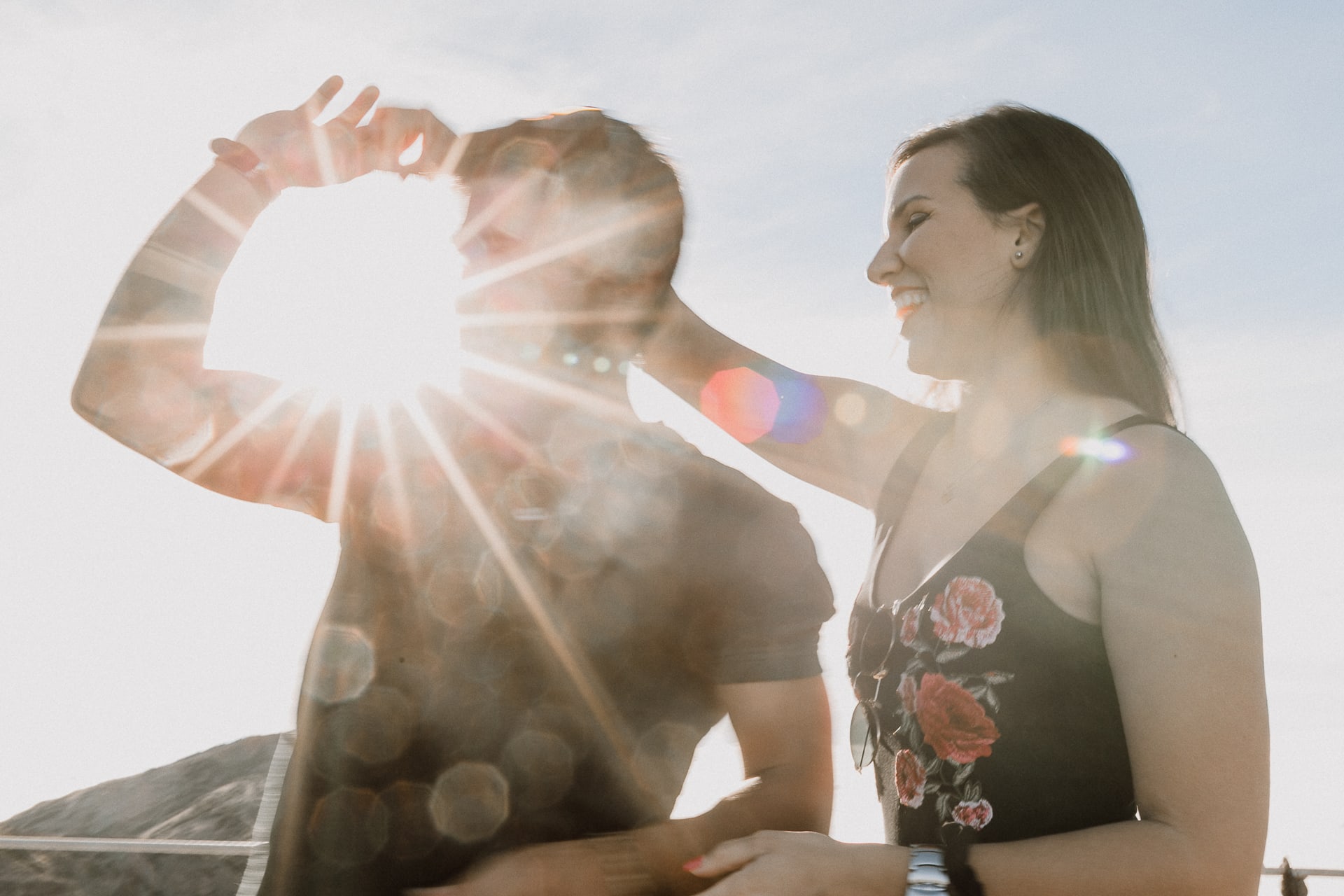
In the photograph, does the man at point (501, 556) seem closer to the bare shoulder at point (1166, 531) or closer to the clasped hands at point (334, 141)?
the clasped hands at point (334, 141)

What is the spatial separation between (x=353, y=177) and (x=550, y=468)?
0.67 meters

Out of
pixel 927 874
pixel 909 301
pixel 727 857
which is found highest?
pixel 909 301

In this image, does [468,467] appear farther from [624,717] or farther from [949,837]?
[949,837]

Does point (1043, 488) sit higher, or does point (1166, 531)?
point (1043, 488)

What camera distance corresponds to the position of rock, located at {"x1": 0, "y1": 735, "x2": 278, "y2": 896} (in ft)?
21.1

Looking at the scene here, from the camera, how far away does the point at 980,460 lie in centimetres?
216

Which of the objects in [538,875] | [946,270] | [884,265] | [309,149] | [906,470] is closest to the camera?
[538,875]

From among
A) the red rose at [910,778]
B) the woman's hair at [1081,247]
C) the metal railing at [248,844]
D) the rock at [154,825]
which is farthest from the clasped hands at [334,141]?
the rock at [154,825]

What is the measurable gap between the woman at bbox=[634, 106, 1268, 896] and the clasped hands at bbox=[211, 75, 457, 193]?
888 mm

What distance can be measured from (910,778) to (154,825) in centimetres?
768

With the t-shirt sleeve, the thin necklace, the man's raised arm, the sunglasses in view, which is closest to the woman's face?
the thin necklace

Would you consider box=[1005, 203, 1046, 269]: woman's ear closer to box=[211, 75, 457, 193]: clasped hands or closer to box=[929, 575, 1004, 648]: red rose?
box=[929, 575, 1004, 648]: red rose

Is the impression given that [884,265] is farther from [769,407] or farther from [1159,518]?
[1159,518]

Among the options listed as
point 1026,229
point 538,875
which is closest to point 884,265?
point 1026,229
